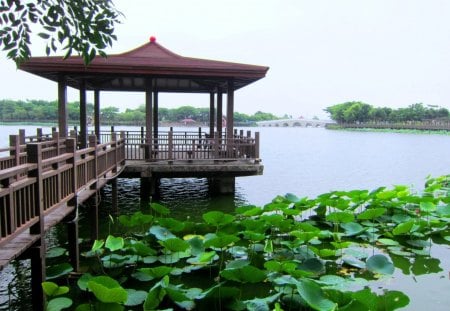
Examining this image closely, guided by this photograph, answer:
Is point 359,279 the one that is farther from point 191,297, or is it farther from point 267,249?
point 191,297

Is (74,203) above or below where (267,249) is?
above

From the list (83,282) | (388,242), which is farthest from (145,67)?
(83,282)

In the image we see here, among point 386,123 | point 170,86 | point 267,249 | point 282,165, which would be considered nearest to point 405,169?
point 282,165

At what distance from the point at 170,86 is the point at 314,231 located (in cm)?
1145

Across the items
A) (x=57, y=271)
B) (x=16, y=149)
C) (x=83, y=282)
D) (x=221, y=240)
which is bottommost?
(x=83, y=282)

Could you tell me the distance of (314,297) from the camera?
4.38 m

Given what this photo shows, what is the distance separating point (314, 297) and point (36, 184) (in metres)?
3.16

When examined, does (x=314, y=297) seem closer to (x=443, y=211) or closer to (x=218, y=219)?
(x=218, y=219)

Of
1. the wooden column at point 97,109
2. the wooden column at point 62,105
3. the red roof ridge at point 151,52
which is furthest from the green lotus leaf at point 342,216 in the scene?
the wooden column at point 97,109

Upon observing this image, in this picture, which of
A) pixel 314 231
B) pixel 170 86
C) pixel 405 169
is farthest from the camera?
pixel 405 169

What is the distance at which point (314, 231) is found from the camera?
275 inches

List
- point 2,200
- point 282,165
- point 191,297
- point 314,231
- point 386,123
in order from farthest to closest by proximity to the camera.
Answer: point 386,123 → point 282,165 → point 314,231 → point 191,297 → point 2,200

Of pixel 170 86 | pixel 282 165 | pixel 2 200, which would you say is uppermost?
pixel 170 86

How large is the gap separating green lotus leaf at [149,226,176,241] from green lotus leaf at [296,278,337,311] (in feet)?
9.66
